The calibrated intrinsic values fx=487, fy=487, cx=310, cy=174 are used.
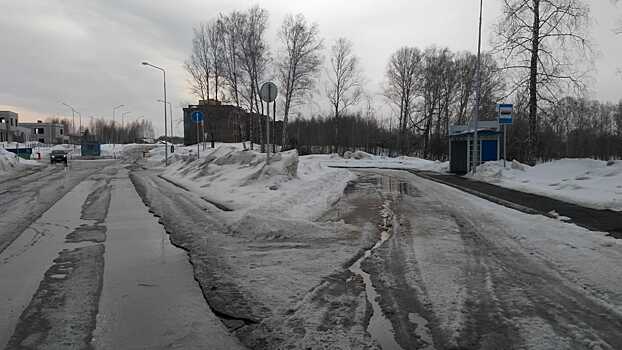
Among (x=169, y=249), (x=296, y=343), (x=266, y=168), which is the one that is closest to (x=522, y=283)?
(x=296, y=343)

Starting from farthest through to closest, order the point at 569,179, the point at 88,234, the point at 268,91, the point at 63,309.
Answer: the point at 569,179
the point at 268,91
the point at 88,234
the point at 63,309

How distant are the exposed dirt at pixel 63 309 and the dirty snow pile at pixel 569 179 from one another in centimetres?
1219

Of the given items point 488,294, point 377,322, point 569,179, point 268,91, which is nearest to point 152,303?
point 377,322

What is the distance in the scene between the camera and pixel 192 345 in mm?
3996

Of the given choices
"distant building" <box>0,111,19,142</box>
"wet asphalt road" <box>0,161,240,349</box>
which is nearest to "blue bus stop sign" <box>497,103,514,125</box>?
"wet asphalt road" <box>0,161,240,349</box>

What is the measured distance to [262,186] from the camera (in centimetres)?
1588

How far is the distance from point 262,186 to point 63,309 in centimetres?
1107

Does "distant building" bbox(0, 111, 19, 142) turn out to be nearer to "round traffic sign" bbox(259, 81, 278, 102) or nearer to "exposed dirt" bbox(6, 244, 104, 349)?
"round traffic sign" bbox(259, 81, 278, 102)

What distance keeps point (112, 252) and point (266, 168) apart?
1015 cm

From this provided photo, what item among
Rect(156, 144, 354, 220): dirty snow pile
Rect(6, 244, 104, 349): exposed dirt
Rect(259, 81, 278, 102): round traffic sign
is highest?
Rect(259, 81, 278, 102): round traffic sign

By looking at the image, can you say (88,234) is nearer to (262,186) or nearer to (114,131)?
(262,186)

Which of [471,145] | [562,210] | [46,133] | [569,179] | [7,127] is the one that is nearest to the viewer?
[562,210]

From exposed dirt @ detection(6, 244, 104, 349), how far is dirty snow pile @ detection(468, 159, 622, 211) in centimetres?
1219

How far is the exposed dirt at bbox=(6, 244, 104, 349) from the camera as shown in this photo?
13.4 ft
